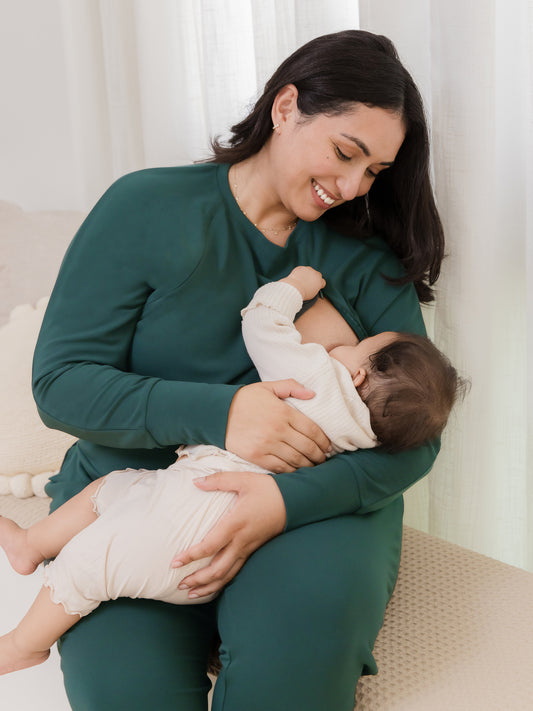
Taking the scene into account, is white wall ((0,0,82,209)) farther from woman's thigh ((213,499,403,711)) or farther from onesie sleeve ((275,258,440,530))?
woman's thigh ((213,499,403,711))

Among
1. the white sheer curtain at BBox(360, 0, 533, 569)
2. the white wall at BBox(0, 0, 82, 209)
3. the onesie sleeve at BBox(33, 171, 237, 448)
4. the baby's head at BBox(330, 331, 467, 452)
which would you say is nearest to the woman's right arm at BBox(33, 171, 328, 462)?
the onesie sleeve at BBox(33, 171, 237, 448)

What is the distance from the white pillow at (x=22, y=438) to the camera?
1.75 meters

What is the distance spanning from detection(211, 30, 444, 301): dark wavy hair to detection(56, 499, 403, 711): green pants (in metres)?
0.62

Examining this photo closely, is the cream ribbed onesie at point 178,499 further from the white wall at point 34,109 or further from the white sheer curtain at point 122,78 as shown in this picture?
the white wall at point 34,109

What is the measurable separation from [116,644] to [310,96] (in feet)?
3.20

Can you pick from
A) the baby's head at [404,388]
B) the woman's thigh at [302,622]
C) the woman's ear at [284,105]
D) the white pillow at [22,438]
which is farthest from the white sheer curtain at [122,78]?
the woman's thigh at [302,622]

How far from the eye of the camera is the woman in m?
1.07

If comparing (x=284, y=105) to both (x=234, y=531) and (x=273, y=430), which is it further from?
(x=234, y=531)

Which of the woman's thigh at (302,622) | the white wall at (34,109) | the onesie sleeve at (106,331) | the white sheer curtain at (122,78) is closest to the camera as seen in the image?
the woman's thigh at (302,622)

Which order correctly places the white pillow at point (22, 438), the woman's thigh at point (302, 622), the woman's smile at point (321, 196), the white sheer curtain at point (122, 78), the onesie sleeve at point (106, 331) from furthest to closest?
the white sheer curtain at point (122, 78)
the white pillow at point (22, 438)
the woman's smile at point (321, 196)
the onesie sleeve at point (106, 331)
the woman's thigh at point (302, 622)

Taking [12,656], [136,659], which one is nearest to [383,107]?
[136,659]

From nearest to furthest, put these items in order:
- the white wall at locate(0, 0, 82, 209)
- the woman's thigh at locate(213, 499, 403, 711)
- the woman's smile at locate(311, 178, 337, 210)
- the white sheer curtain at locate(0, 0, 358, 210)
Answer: the woman's thigh at locate(213, 499, 403, 711)
the woman's smile at locate(311, 178, 337, 210)
the white sheer curtain at locate(0, 0, 358, 210)
the white wall at locate(0, 0, 82, 209)

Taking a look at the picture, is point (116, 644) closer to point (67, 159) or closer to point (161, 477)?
point (161, 477)

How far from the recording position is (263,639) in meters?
1.04
